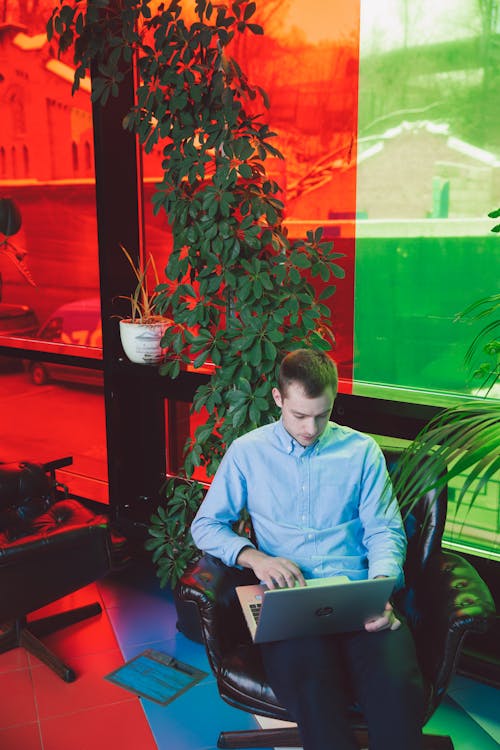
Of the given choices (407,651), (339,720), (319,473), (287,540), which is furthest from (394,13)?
(339,720)

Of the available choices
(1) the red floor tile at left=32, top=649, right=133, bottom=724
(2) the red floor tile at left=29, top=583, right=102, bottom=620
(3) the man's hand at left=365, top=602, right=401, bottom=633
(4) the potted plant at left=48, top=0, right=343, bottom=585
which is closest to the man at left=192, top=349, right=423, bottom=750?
(3) the man's hand at left=365, top=602, right=401, bottom=633

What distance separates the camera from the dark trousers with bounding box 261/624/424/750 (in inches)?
72.6

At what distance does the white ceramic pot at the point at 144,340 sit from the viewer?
3.37m

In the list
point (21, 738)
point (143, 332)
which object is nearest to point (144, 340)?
point (143, 332)

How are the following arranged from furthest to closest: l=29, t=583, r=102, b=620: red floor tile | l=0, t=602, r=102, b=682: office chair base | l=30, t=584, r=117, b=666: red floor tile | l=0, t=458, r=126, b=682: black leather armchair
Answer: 1. l=29, t=583, r=102, b=620: red floor tile
2. l=30, t=584, r=117, b=666: red floor tile
3. l=0, t=602, r=102, b=682: office chair base
4. l=0, t=458, r=126, b=682: black leather armchair

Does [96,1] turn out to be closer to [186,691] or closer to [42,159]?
[42,159]

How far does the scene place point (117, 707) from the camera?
267 centimetres

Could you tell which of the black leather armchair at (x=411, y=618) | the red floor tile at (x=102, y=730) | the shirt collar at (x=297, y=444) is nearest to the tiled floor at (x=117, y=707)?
the red floor tile at (x=102, y=730)

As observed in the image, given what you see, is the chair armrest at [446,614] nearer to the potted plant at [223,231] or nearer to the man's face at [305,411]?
the man's face at [305,411]

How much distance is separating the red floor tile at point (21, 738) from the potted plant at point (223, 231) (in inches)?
41.8

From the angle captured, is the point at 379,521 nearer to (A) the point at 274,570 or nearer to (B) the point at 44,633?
(A) the point at 274,570

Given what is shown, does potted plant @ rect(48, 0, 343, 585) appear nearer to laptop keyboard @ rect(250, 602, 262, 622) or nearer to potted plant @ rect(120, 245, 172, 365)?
potted plant @ rect(120, 245, 172, 365)

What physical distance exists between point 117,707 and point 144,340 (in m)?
1.50

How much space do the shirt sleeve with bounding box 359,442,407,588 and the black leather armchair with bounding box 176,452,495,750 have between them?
0.10 m
